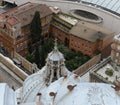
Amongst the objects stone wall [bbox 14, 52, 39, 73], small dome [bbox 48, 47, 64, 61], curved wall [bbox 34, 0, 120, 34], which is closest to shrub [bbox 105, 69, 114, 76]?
stone wall [bbox 14, 52, 39, 73]

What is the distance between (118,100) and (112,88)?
5.67ft

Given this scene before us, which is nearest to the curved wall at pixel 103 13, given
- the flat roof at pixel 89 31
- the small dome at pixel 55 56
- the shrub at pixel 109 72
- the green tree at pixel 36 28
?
the flat roof at pixel 89 31

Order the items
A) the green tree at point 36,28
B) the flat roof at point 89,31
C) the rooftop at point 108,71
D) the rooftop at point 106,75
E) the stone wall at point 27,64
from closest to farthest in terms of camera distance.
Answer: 1. the rooftop at point 108,71
2. the rooftop at point 106,75
3. the stone wall at point 27,64
4. the green tree at point 36,28
5. the flat roof at point 89,31

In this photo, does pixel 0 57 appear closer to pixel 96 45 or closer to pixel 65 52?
pixel 65 52

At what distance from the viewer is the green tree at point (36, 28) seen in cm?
4009

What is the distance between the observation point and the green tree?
1578 inches

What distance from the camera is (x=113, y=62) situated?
3616cm

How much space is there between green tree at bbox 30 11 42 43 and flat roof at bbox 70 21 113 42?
12.7 feet

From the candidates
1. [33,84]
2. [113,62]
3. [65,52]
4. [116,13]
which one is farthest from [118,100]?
[116,13]

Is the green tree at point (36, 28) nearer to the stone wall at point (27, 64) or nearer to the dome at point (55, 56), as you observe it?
the stone wall at point (27, 64)

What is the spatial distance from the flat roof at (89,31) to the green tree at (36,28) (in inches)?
153

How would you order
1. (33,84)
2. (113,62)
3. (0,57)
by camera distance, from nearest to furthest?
(33,84) < (113,62) < (0,57)

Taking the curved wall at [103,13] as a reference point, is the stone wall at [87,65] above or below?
below

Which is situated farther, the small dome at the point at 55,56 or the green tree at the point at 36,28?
the green tree at the point at 36,28
